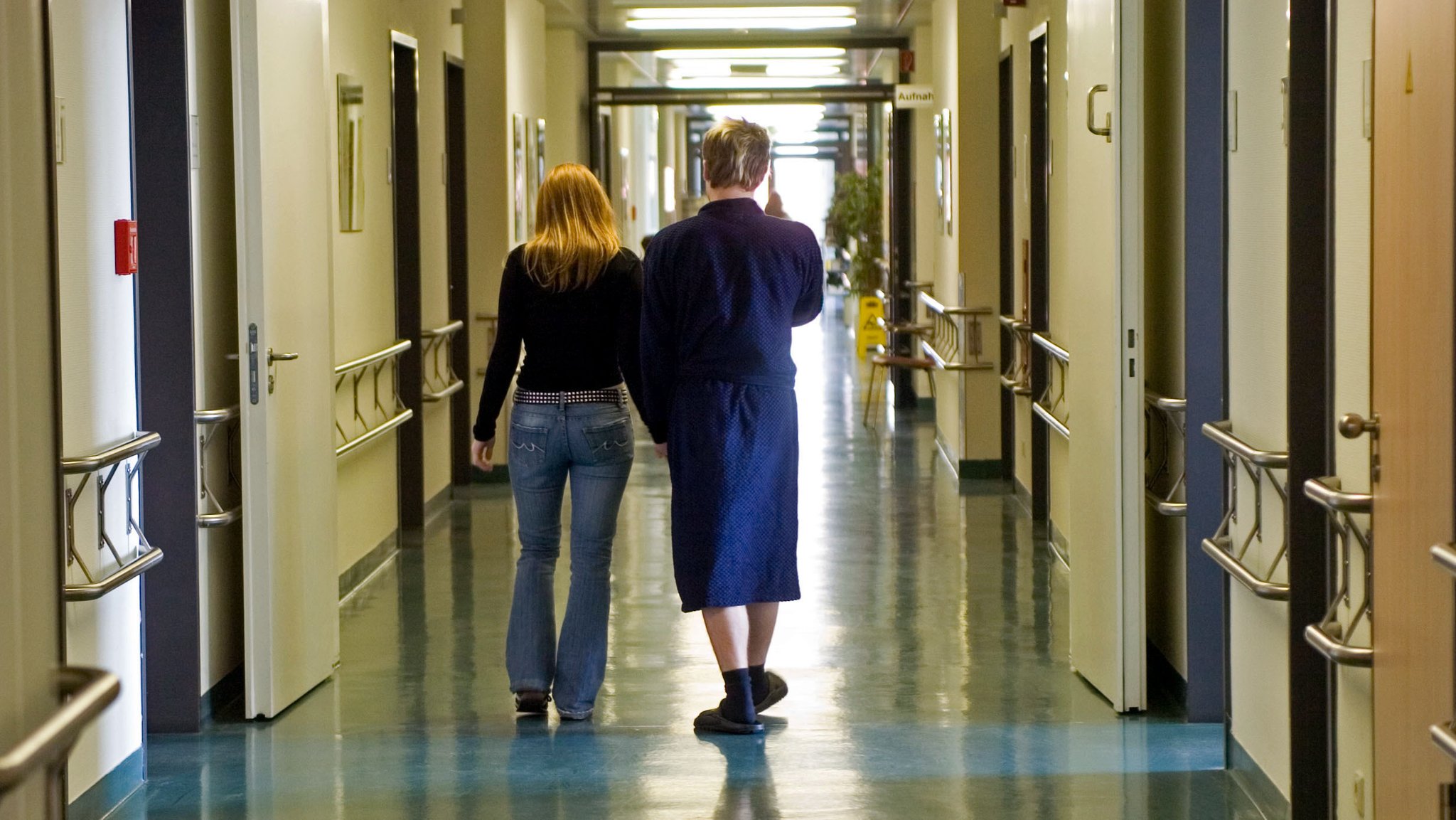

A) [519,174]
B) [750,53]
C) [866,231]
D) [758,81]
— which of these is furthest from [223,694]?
[758,81]

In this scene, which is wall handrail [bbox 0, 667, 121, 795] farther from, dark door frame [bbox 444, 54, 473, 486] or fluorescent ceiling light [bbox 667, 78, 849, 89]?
fluorescent ceiling light [bbox 667, 78, 849, 89]

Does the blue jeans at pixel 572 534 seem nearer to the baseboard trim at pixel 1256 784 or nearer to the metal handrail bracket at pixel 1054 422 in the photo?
the baseboard trim at pixel 1256 784

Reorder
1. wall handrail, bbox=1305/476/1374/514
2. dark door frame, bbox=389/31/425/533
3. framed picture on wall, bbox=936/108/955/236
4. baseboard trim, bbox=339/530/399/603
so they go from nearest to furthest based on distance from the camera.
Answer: wall handrail, bbox=1305/476/1374/514 < baseboard trim, bbox=339/530/399/603 < dark door frame, bbox=389/31/425/533 < framed picture on wall, bbox=936/108/955/236

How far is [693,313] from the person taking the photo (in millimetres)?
4590

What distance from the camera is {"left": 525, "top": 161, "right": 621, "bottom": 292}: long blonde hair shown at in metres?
4.72

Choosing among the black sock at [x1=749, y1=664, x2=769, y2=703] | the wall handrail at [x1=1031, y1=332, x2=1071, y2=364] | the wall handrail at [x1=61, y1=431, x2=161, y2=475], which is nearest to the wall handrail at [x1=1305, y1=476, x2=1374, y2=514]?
the black sock at [x1=749, y1=664, x2=769, y2=703]

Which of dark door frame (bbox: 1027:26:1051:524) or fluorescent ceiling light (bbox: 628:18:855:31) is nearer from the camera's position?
dark door frame (bbox: 1027:26:1051:524)

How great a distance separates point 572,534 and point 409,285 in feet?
12.6

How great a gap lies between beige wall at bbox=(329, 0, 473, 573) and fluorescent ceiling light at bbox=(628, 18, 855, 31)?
3.57m

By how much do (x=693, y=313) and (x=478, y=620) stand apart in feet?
7.07

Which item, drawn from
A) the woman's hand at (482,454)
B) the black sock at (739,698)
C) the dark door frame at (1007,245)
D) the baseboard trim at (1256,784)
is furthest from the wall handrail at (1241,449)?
the dark door frame at (1007,245)

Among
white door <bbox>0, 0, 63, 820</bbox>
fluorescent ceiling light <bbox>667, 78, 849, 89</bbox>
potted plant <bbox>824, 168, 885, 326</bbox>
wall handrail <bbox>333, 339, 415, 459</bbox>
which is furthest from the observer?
fluorescent ceiling light <bbox>667, 78, 849, 89</bbox>

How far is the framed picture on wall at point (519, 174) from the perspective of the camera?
9.96m

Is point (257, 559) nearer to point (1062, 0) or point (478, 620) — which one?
point (478, 620)
